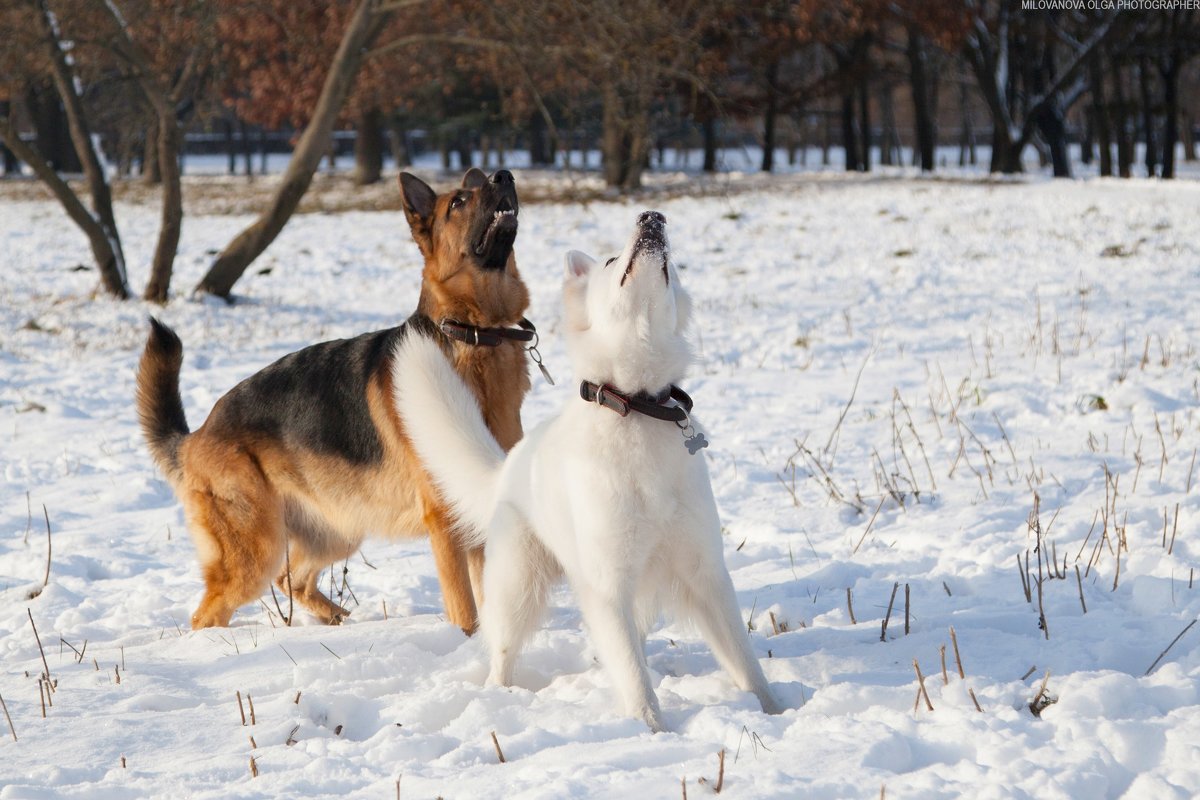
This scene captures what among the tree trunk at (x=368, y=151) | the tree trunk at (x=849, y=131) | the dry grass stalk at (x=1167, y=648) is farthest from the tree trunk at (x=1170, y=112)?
the dry grass stalk at (x=1167, y=648)

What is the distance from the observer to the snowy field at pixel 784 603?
9.14 feet

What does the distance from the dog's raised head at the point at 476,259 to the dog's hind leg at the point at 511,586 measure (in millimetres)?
1300

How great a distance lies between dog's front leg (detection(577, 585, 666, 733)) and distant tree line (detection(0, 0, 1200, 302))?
9109 millimetres

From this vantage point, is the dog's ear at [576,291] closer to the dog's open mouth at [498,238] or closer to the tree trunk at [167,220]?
the dog's open mouth at [498,238]

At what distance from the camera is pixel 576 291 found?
11.1ft

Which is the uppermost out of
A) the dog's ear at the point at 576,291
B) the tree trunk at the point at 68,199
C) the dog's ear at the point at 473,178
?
the tree trunk at the point at 68,199

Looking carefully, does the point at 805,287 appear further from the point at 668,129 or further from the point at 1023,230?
the point at 668,129

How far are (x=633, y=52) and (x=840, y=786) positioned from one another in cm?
1068

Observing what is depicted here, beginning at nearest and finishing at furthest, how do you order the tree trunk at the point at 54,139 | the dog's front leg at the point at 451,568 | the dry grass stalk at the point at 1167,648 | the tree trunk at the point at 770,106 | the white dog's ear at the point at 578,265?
the dry grass stalk at the point at 1167,648, the white dog's ear at the point at 578,265, the dog's front leg at the point at 451,568, the tree trunk at the point at 770,106, the tree trunk at the point at 54,139

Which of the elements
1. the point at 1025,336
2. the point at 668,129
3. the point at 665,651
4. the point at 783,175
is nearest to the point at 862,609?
the point at 665,651

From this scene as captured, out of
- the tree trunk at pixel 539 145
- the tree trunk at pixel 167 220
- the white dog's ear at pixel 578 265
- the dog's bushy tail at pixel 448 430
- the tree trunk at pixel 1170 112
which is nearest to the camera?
the white dog's ear at pixel 578 265

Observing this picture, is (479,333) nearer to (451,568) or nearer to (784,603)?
(451,568)

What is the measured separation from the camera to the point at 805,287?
13.6 meters

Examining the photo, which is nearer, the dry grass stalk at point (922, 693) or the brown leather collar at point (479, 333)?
the dry grass stalk at point (922, 693)
